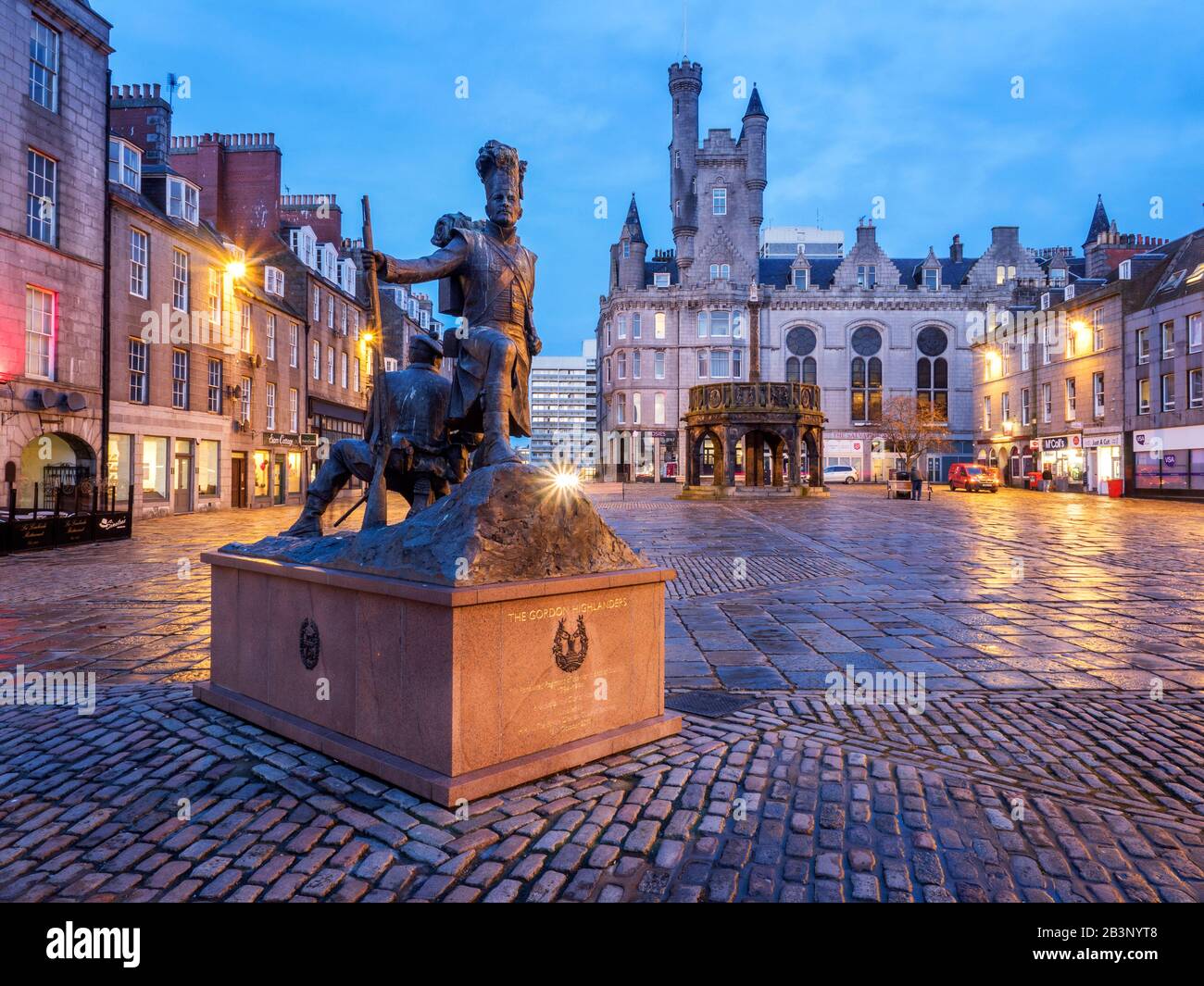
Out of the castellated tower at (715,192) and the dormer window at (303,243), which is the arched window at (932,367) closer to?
the castellated tower at (715,192)

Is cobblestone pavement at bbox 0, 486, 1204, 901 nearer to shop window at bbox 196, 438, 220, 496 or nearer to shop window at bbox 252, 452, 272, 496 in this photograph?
shop window at bbox 196, 438, 220, 496

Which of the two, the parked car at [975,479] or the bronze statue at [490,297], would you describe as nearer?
the bronze statue at [490,297]

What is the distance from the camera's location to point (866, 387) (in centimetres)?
6134

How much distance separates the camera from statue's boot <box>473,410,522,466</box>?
436 cm

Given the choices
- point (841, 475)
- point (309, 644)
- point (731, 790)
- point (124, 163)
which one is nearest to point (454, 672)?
point (309, 644)

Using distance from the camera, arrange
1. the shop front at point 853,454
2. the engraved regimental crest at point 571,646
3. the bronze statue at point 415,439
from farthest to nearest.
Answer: the shop front at point 853,454 < the bronze statue at point 415,439 < the engraved regimental crest at point 571,646

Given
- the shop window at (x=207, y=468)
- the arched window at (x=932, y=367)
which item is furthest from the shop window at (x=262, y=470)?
the arched window at (x=932, y=367)

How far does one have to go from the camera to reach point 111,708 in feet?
15.8

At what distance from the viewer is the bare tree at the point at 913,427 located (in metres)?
52.1

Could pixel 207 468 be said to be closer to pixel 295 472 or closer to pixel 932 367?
pixel 295 472

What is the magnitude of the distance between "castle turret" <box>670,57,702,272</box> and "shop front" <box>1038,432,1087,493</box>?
31.2 m

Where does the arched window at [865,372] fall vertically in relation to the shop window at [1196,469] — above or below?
above

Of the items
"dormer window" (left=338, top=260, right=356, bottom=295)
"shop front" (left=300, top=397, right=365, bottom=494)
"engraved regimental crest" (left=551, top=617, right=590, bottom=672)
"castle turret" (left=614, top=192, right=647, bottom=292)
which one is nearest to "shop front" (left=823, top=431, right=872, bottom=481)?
"castle turret" (left=614, top=192, right=647, bottom=292)

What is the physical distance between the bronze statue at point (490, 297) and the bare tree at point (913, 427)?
1911 inches
